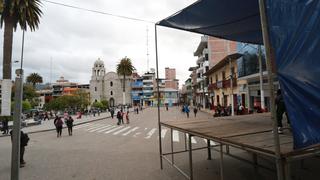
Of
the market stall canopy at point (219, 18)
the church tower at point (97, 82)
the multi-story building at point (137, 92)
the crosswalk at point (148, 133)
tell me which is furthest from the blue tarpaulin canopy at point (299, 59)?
the multi-story building at point (137, 92)

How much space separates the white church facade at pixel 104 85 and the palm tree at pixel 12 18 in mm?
79148

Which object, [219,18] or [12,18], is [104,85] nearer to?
[12,18]

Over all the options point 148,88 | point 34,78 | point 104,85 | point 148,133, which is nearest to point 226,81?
point 148,133

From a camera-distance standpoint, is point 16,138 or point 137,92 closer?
point 16,138

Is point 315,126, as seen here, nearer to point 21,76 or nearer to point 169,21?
point 169,21

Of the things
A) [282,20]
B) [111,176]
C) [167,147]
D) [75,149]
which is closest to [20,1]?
[75,149]

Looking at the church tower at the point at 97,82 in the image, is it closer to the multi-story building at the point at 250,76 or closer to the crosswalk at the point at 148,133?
the multi-story building at the point at 250,76

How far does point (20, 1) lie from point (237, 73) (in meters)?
25.7

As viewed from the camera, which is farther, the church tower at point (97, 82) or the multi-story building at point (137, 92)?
the multi-story building at point (137, 92)

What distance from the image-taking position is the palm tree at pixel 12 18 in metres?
20.1

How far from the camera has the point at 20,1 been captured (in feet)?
70.3

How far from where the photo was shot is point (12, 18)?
21.5 meters

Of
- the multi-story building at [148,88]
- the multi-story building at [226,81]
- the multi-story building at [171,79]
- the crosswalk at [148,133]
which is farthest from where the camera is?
the multi-story building at [171,79]

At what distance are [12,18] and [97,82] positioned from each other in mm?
81814
